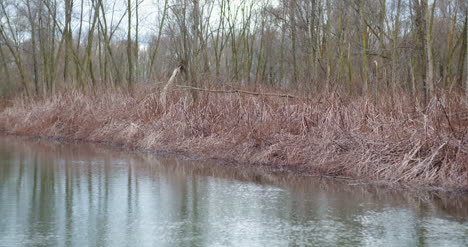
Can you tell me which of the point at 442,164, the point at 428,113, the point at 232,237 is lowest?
the point at 232,237

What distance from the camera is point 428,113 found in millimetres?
9969

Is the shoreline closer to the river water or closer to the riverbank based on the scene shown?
the riverbank

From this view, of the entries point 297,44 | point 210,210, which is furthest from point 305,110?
point 297,44

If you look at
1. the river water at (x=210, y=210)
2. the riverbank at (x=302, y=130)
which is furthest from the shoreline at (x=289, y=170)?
the river water at (x=210, y=210)

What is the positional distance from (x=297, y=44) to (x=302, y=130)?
55.5 feet

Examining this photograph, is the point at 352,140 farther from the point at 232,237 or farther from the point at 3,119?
the point at 3,119

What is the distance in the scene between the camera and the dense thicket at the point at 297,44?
17.0 m

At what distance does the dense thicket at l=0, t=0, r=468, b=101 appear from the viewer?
1700 cm

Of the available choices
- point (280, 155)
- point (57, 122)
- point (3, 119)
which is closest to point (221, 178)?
point (280, 155)

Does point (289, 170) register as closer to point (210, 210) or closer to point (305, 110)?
point (305, 110)

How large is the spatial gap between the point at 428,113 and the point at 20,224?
718cm

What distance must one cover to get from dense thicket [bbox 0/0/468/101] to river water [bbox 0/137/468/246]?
12.0 feet

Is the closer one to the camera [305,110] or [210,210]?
[210,210]

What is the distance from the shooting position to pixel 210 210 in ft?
23.8
